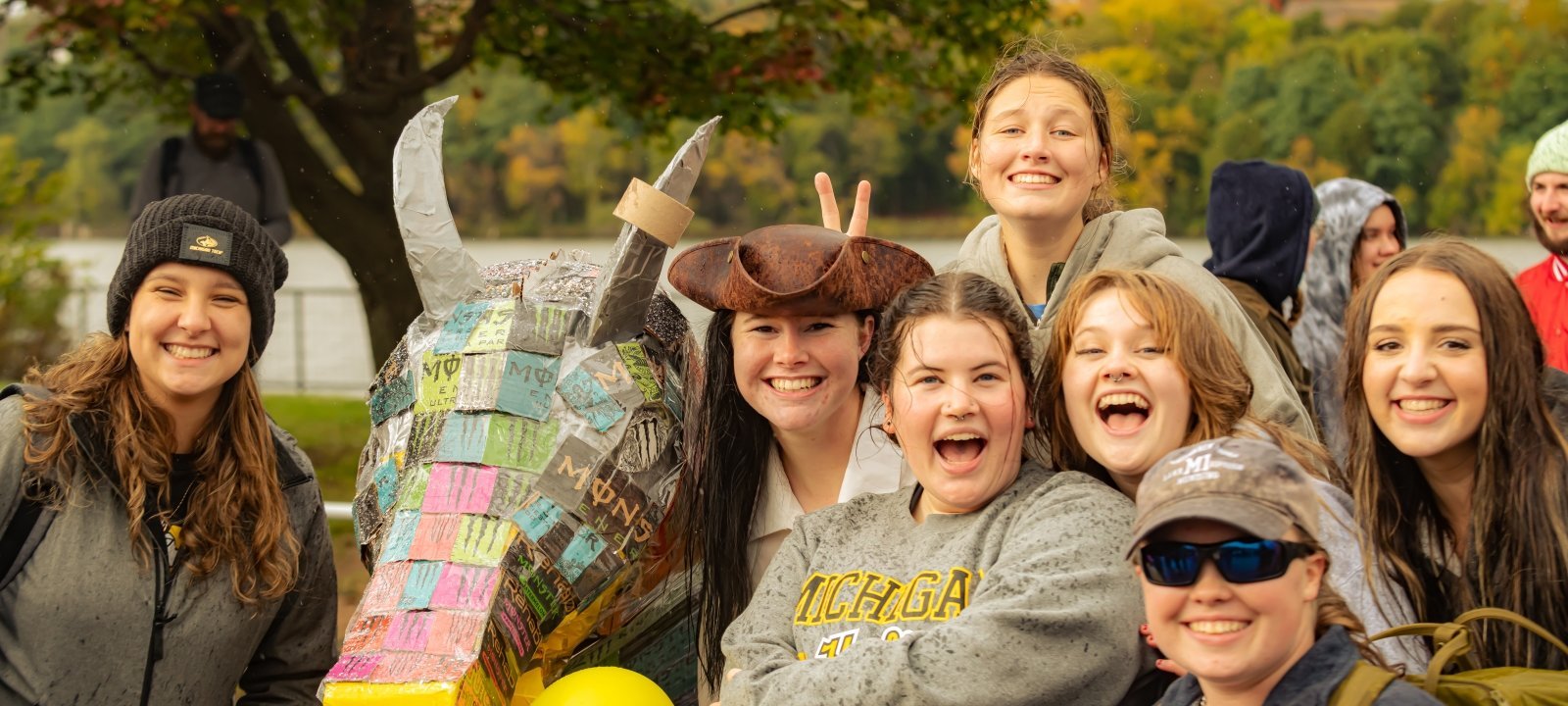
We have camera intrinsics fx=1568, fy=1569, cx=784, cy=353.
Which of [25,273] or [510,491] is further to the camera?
[25,273]

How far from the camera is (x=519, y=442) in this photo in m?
2.82

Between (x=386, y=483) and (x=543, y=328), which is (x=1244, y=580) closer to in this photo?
(x=543, y=328)

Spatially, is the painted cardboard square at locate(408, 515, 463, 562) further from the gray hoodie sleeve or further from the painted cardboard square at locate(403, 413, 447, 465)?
the gray hoodie sleeve

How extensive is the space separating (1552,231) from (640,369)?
2923 mm

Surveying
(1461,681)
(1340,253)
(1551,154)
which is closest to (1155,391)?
(1461,681)

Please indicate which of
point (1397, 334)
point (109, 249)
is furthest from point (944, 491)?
point (109, 249)

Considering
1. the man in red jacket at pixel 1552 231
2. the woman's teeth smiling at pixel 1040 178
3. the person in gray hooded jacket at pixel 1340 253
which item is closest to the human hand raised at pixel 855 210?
the woman's teeth smiling at pixel 1040 178

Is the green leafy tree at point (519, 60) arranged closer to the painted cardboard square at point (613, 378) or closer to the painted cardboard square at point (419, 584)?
the painted cardboard square at point (613, 378)

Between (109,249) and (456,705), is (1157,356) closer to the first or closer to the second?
(456,705)

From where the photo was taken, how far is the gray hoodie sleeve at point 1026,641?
223 centimetres

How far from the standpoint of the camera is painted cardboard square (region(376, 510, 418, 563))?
8.73 ft

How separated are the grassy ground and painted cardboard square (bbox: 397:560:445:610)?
8.73 ft

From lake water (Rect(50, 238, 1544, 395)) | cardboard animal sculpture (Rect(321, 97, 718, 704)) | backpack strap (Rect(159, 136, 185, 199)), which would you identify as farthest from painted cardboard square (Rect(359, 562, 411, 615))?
lake water (Rect(50, 238, 1544, 395))

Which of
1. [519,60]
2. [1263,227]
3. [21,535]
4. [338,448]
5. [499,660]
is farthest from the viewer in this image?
[338,448]
